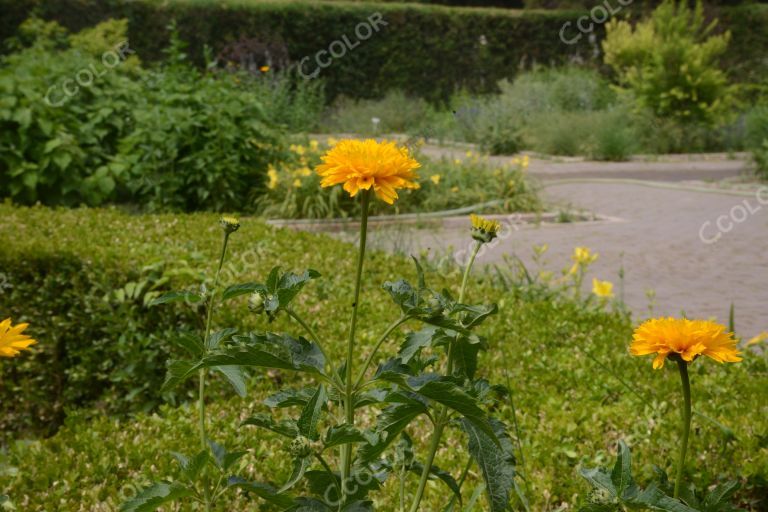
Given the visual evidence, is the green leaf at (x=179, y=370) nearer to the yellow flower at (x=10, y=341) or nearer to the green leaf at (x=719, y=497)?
the yellow flower at (x=10, y=341)

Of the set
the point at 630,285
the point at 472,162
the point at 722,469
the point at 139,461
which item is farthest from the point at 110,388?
the point at 472,162

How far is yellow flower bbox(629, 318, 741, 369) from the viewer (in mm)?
1164

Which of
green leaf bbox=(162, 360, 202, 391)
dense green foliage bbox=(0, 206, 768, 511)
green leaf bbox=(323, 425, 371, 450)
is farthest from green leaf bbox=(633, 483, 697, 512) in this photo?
dense green foliage bbox=(0, 206, 768, 511)

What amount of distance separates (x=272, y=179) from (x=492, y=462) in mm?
6721

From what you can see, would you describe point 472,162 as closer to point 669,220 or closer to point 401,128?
point 669,220

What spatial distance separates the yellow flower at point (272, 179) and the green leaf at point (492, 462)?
22.0ft

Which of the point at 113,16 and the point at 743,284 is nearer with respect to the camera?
the point at 743,284

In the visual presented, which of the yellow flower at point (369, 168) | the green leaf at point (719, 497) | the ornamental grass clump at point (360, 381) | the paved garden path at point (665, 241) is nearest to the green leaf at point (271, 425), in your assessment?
the ornamental grass clump at point (360, 381)

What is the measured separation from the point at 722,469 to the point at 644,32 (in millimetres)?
16578

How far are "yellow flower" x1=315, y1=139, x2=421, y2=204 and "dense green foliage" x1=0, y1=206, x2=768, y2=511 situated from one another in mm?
983

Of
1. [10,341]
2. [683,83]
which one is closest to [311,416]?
[10,341]

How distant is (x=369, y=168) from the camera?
43.8 inches

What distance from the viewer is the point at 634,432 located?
2441 mm

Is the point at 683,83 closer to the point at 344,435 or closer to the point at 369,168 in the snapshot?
the point at 369,168
